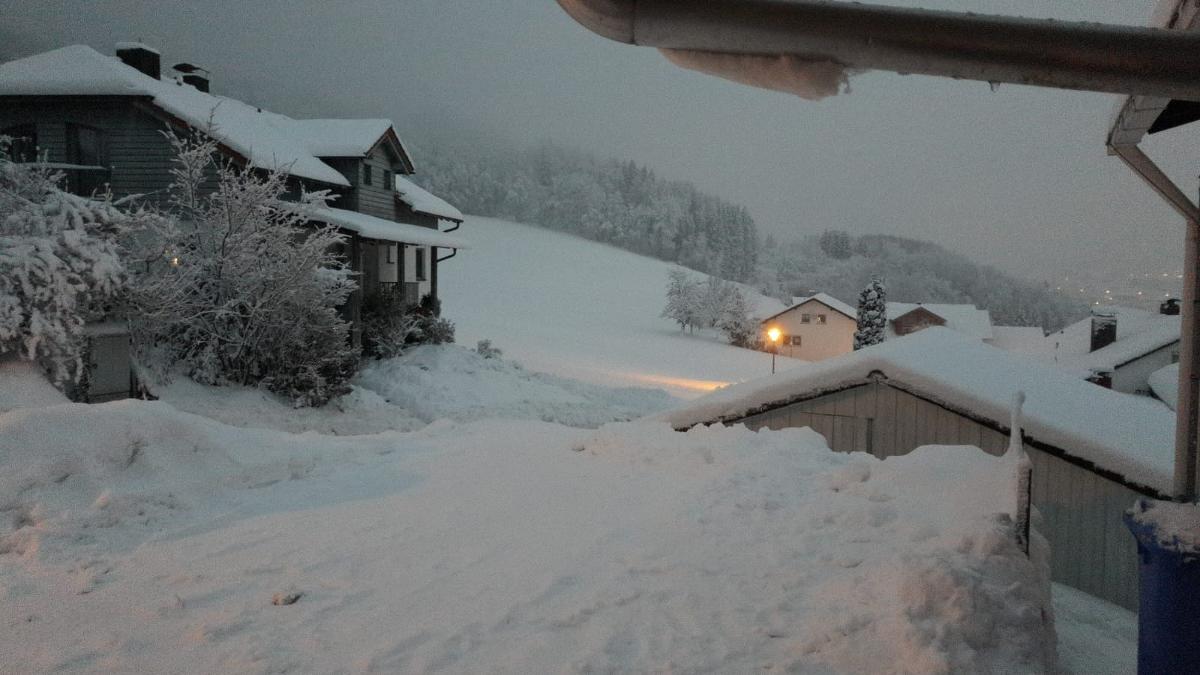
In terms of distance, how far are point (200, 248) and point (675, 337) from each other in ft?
118

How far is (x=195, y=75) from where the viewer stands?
23422mm

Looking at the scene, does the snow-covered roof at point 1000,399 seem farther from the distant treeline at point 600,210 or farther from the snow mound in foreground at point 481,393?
the distant treeline at point 600,210

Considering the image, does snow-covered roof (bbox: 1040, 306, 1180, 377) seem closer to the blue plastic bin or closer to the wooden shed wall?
the wooden shed wall

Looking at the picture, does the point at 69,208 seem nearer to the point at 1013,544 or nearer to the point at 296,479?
the point at 296,479

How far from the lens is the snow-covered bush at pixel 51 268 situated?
11641mm

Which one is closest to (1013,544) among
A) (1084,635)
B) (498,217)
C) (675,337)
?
(1084,635)

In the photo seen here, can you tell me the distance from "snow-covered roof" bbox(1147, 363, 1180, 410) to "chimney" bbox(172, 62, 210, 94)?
3029cm

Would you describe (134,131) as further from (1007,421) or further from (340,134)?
(1007,421)

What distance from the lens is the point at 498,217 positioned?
317 ft

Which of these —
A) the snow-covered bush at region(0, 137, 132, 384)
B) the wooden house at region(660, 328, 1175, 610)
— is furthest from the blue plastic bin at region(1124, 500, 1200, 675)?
the snow-covered bush at region(0, 137, 132, 384)

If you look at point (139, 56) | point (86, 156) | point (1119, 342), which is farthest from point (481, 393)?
point (1119, 342)

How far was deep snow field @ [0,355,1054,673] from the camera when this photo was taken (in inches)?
144

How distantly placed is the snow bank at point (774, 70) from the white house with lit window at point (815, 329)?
2023 inches

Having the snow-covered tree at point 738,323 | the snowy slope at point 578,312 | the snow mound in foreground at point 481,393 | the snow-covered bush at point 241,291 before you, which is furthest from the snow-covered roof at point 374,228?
the snow-covered tree at point 738,323
